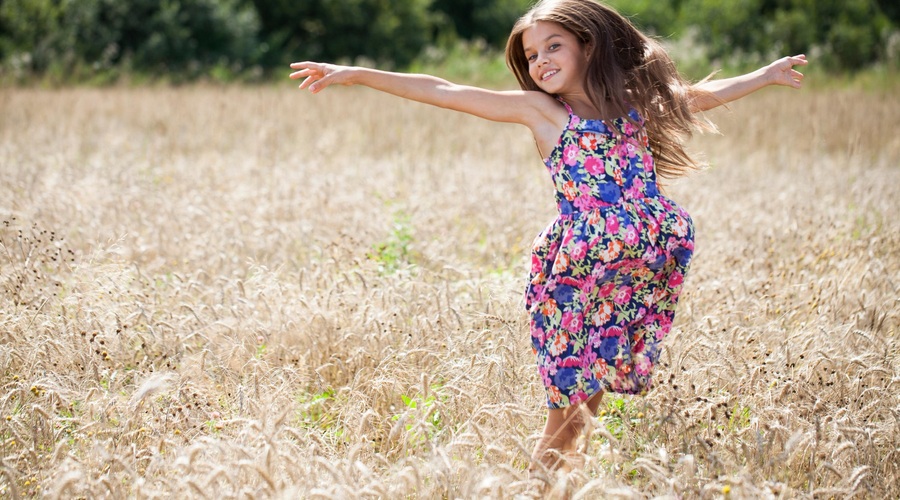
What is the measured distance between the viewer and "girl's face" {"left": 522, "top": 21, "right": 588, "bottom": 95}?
2.85 meters

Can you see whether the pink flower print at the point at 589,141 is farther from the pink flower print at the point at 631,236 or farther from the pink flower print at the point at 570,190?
the pink flower print at the point at 631,236

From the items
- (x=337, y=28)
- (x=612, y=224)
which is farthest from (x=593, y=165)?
(x=337, y=28)

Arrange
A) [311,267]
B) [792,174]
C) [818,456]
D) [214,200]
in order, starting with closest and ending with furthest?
[818,456]
[311,267]
[214,200]
[792,174]

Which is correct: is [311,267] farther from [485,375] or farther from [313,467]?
[313,467]

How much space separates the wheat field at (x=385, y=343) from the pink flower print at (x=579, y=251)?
51 centimetres

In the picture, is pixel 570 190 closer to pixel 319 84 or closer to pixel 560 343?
pixel 560 343

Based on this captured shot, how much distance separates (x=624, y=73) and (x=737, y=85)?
561mm

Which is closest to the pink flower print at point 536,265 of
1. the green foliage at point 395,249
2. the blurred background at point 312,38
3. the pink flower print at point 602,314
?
the pink flower print at point 602,314

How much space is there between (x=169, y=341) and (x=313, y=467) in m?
1.22

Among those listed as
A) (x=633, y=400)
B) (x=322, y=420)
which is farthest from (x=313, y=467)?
(x=633, y=400)

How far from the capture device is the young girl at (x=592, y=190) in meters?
2.60

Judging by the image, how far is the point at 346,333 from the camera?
352cm

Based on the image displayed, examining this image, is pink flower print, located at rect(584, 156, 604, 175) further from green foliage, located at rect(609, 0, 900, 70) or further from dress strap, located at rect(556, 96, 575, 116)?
green foliage, located at rect(609, 0, 900, 70)

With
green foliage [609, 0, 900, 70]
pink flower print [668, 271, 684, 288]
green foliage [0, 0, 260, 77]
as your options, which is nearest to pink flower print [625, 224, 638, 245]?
pink flower print [668, 271, 684, 288]
